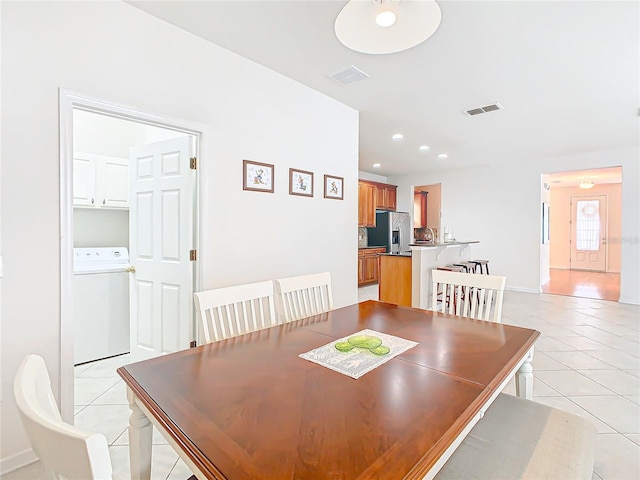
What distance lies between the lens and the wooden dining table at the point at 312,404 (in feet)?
2.49

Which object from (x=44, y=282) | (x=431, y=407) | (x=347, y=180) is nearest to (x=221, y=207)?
(x=44, y=282)

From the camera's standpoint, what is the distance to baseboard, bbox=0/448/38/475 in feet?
5.54

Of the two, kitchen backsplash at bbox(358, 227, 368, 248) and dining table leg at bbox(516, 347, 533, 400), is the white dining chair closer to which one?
dining table leg at bbox(516, 347, 533, 400)

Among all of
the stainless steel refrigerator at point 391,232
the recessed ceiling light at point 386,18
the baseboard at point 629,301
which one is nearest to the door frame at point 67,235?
the recessed ceiling light at point 386,18

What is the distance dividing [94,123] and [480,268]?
5792mm

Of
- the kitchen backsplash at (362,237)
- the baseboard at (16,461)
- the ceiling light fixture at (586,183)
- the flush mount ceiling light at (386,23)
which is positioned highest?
the ceiling light fixture at (586,183)

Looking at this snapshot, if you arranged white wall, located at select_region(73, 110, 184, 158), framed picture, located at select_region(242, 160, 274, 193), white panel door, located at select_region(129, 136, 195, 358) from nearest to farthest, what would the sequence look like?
white panel door, located at select_region(129, 136, 195, 358) < framed picture, located at select_region(242, 160, 274, 193) < white wall, located at select_region(73, 110, 184, 158)

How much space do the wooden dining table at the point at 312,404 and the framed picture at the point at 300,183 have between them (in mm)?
1820

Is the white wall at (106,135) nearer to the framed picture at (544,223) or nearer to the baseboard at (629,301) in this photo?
the framed picture at (544,223)

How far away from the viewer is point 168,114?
2293 mm

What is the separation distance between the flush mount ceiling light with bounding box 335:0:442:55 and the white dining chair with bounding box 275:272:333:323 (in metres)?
1.34

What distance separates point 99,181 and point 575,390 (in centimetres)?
469

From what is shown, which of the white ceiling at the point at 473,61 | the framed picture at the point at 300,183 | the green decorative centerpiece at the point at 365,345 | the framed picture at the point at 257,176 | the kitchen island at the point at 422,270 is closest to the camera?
the green decorative centerpiece at the point at 365,345

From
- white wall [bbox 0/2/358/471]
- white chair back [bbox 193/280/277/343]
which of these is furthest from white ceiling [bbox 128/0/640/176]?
white chair back [bbox 193/280/277/343]
